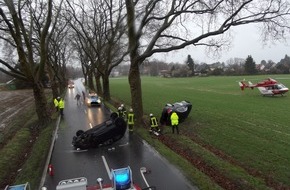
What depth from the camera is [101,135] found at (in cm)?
1711

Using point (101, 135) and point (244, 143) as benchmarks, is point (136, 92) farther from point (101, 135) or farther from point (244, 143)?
point (244, 143)

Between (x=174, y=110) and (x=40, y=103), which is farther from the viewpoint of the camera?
(x=40, y=103)

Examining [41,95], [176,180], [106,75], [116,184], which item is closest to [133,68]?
[41,95]

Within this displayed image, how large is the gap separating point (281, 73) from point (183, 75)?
1681 inches

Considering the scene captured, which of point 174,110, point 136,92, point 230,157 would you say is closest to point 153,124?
point 174,110

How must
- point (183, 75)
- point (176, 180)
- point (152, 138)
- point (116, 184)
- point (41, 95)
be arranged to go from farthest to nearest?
point (183, 75), point (41, 95), point (152, 138), point (176, 180), point (116, 184)

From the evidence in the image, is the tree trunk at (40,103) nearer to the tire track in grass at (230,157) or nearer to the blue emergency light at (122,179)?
the tire track in grass at (230,157)

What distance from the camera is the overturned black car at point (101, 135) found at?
17062 mm

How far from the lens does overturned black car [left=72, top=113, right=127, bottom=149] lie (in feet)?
56.0

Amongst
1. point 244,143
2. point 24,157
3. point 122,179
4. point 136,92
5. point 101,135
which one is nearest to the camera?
point 122,179

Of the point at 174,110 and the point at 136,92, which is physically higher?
the point at 136,92

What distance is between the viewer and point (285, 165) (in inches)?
528

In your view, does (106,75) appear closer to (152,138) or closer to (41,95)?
(41,95)

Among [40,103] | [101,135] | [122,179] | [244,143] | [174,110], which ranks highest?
[122,179]
